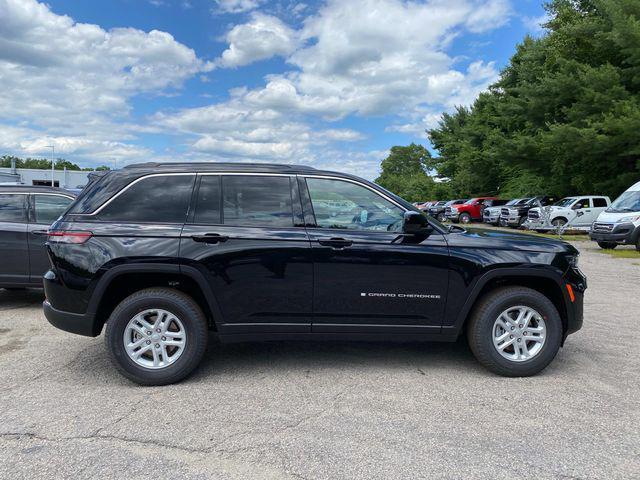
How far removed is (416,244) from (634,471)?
6.73ft

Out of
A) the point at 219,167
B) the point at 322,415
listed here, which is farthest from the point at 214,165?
the point at 322,415

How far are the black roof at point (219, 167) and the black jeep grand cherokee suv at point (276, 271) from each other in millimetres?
17

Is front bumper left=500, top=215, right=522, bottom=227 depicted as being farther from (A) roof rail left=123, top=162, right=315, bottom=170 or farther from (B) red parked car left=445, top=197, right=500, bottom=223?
(A) roof rail left=123, top=162, right=315, bottom=170

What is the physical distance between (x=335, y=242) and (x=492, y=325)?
1502 mm

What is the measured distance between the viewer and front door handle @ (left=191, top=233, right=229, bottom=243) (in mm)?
3859

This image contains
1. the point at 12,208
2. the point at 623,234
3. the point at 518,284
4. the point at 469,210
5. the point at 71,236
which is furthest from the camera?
the point at 469,210

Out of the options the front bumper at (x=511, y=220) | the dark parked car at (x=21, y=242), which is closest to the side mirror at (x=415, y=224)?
the dark parked car at (x=21, y=242)

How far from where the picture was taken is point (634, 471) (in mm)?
2682

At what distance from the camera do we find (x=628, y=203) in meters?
14.7

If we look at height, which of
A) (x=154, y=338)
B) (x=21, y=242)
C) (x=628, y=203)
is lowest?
(x=154, y=338)

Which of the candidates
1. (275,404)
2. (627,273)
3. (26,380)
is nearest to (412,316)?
(275,404)

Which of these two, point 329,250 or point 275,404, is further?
point 329,250

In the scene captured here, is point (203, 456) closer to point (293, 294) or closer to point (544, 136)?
point (293, 294)

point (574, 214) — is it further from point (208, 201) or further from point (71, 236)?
point (71, 236)
